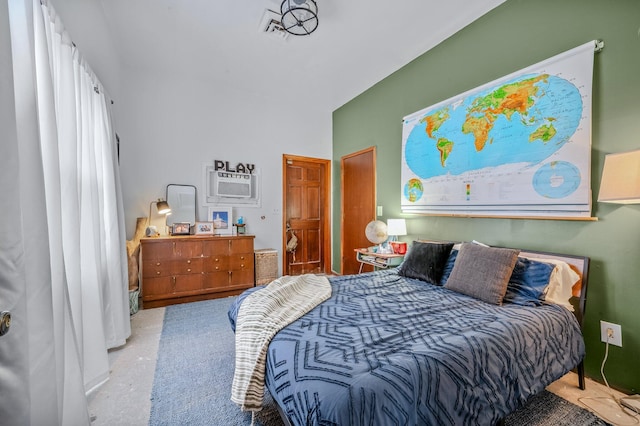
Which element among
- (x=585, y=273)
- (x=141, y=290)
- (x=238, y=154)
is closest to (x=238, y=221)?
(x=238, y=154)

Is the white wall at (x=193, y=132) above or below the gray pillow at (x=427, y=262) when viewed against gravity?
above

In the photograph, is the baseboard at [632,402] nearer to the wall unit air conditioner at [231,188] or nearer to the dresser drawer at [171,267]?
the dresser drawer at [171,267]

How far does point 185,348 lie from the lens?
7.32 ft

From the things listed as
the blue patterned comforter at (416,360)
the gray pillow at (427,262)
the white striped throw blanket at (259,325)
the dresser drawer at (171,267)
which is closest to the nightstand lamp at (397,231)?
the gray pillow at (427,262)

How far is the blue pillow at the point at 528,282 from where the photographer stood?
1.79 metres

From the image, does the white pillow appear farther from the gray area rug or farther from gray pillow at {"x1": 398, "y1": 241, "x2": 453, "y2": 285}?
gray pillow at {"x1": 398, "y1": 241, "x2": 453, "y2": 285}

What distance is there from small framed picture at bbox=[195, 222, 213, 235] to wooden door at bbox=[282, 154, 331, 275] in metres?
1.19

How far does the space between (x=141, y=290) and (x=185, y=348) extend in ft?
4.62

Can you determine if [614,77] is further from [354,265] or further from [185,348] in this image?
[185,348]

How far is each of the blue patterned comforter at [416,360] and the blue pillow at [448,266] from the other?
0.45 metres

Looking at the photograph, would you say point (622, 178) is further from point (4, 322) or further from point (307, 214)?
point (307, 214)

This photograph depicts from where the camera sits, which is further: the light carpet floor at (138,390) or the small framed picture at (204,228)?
the small framed picture at (204,228)

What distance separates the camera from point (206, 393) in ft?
5.52

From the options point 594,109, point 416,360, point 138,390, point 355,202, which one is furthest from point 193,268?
point 594,109
